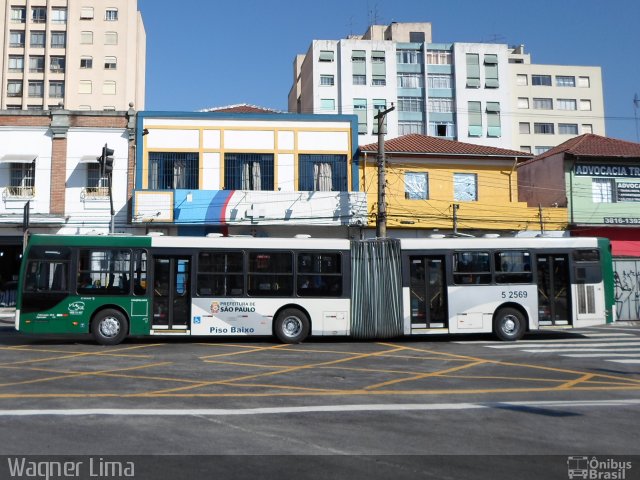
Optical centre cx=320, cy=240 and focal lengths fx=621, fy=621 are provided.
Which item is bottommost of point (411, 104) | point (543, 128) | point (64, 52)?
point (411, 104)

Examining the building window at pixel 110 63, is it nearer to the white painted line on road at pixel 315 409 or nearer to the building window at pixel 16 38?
the building window at pixel 16 38

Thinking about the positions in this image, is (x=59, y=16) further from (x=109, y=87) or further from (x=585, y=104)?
(x=585, y=104)

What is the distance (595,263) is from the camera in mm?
18078

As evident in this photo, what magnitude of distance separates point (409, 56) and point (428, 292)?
47.1 meters

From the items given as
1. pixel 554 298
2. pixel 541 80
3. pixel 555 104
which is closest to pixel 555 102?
pixel 555 104

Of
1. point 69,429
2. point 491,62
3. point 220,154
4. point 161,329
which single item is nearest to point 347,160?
point 220,154

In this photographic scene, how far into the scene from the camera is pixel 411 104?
196 feet

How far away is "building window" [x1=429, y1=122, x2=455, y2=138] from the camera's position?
59.2 m

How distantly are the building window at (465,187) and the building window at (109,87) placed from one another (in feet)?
138

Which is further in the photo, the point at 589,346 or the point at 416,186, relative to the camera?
the point at 416,186

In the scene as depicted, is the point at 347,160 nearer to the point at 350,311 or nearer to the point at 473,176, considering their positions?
the point at 473,176

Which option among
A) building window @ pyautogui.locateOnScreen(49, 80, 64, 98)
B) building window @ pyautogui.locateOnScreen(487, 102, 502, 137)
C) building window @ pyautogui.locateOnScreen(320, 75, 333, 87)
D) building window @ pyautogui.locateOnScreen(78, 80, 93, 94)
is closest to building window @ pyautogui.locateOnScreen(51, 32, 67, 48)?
building window @ pyautogui.locateOnScreen(49, 80, 64, 98)

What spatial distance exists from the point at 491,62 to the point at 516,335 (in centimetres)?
4872

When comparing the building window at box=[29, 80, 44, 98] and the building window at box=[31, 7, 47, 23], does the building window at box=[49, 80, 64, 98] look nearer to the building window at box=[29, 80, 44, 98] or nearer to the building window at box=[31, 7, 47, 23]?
the building window at box=[29, 80, 44, 98]
